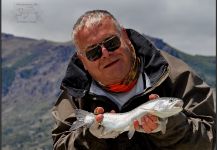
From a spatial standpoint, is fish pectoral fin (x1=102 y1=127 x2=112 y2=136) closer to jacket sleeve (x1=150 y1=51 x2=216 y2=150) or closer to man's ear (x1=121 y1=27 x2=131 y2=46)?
jacket sleeve (x1=150 y1=51 x2=216 y2=150)

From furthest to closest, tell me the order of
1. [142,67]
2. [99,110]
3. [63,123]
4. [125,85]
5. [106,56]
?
1. [63,123]
2. [142,67]
3. [125,85]
4. [106,56]
5. [99,110]

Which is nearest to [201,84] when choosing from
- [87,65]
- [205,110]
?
[205,110]

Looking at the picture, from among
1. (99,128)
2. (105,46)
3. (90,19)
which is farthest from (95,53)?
(99,128)

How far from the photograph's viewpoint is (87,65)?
8297mm

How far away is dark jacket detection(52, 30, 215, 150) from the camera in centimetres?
776

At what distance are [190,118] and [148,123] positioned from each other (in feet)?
2.90

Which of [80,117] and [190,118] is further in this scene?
[190,118]

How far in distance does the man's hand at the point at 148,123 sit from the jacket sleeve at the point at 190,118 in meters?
0.32

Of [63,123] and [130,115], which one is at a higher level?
[130,115]

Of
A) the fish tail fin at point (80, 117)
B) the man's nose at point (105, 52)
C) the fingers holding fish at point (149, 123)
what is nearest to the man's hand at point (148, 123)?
the fingers holding fish at point (149, 123)

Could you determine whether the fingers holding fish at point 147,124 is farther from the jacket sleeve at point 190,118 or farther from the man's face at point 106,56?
the man's face at point 106,56

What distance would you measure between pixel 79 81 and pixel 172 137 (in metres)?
1.54

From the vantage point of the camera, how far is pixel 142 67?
8.25 m

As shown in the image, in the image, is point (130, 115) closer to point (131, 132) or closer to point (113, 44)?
point (131, 132)
